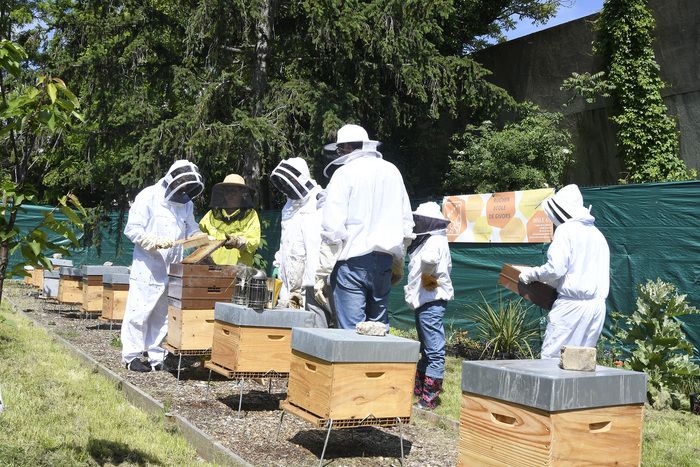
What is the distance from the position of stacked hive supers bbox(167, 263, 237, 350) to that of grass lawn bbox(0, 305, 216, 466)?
0.78 metres

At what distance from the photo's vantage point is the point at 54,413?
17.4 ft

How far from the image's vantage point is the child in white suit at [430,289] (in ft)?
21.1

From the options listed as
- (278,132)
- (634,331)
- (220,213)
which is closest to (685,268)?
(634,331)

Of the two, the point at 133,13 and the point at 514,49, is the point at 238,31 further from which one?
the point at 514,49

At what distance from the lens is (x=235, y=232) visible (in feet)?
24.9

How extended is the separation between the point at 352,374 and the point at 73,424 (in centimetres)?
220

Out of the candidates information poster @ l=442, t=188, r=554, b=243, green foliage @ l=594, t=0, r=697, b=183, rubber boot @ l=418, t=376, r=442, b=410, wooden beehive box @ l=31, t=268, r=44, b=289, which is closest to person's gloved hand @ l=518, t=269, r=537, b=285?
rubber boot @ l=418, t=376, r=442, b=410

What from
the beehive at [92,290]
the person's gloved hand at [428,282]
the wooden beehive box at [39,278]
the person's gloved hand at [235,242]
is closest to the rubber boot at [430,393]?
the person's gloved hand at [428,282]

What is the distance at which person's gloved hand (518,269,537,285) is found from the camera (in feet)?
18.4

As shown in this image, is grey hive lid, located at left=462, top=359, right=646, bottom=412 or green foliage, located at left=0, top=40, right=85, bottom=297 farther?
green foliage, located at left=0, top=40, right=85, bottom=297

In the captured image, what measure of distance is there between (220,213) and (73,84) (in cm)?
716

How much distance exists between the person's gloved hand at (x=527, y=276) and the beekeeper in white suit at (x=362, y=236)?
3.79ft

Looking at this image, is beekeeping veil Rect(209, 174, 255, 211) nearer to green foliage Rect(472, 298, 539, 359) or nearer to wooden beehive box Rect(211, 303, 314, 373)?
wooden beehive box Rect(211, 303, 314, 373)

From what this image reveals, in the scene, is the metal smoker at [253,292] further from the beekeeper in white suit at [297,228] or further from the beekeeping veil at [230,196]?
the beekeeping veil at [230,196]
